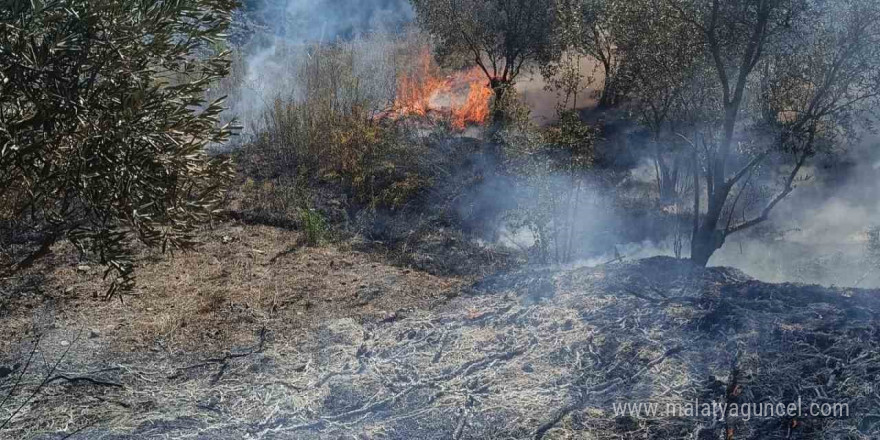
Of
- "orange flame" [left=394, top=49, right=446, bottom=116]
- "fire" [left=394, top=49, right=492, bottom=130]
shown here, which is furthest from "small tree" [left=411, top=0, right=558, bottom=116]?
"orange flame" [left=394, top=49, right=446, bottom=116]

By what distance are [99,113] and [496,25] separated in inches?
421

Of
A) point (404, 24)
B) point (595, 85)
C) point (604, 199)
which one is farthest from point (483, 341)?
point (404, 24)

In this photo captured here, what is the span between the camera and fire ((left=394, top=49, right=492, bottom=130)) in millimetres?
14438

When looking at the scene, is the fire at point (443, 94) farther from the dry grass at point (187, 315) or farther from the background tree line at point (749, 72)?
the dry grass at point (187, 315)

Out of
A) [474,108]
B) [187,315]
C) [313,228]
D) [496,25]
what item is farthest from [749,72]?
[474,108]

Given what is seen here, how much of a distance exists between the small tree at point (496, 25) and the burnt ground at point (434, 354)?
24.1 feet

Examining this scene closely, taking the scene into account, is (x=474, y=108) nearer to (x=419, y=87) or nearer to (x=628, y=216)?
(x=419, y=87)

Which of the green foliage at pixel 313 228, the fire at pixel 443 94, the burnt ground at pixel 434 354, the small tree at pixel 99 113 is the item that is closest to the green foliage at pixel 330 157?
the green foliage at pixel 313 228

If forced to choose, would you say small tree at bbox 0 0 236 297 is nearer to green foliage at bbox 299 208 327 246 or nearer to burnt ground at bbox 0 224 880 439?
burnt ground at bbox 0 224 880 439

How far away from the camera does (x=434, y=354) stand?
596 cm

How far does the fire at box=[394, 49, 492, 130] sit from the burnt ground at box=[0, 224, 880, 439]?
677 cm

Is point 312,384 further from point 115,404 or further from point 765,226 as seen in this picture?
point 765,226

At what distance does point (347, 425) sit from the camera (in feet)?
16.3

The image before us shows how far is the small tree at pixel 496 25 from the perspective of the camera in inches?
545
